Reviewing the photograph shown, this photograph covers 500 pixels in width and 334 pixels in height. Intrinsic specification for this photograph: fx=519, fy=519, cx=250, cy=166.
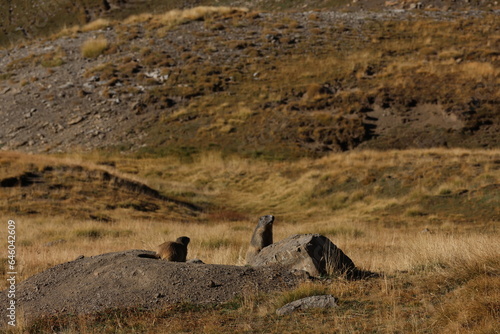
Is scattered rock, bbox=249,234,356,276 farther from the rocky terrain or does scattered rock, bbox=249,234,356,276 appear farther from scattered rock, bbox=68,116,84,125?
scattered rock, bbox=68,116,84,125

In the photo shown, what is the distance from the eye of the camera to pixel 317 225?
19656mm

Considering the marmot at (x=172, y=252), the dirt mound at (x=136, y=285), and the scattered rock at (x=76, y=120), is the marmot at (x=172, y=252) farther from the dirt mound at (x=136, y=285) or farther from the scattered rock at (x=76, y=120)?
the scattered rock at (x=76, y=120)

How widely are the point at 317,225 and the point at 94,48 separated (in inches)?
1532

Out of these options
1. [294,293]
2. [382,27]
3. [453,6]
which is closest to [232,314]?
[294,293]

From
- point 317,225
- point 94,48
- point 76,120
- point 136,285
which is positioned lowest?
point 76,120

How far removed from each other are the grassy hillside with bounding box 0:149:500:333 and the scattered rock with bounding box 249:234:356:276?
55 cm

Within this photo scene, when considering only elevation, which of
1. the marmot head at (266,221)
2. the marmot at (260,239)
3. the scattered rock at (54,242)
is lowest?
the scattered rock at (54,242)

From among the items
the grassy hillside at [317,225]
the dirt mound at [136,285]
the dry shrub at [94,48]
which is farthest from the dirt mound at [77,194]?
the dry shrub at [94,48]

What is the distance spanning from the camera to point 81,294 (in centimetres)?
739

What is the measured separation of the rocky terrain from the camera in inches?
1422

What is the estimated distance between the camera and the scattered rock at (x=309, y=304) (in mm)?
6464

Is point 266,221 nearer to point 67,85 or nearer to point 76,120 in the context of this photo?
point 76,120

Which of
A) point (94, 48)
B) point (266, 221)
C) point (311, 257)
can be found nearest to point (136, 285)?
point (311, 257)

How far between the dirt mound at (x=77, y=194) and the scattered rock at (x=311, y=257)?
13.3m
